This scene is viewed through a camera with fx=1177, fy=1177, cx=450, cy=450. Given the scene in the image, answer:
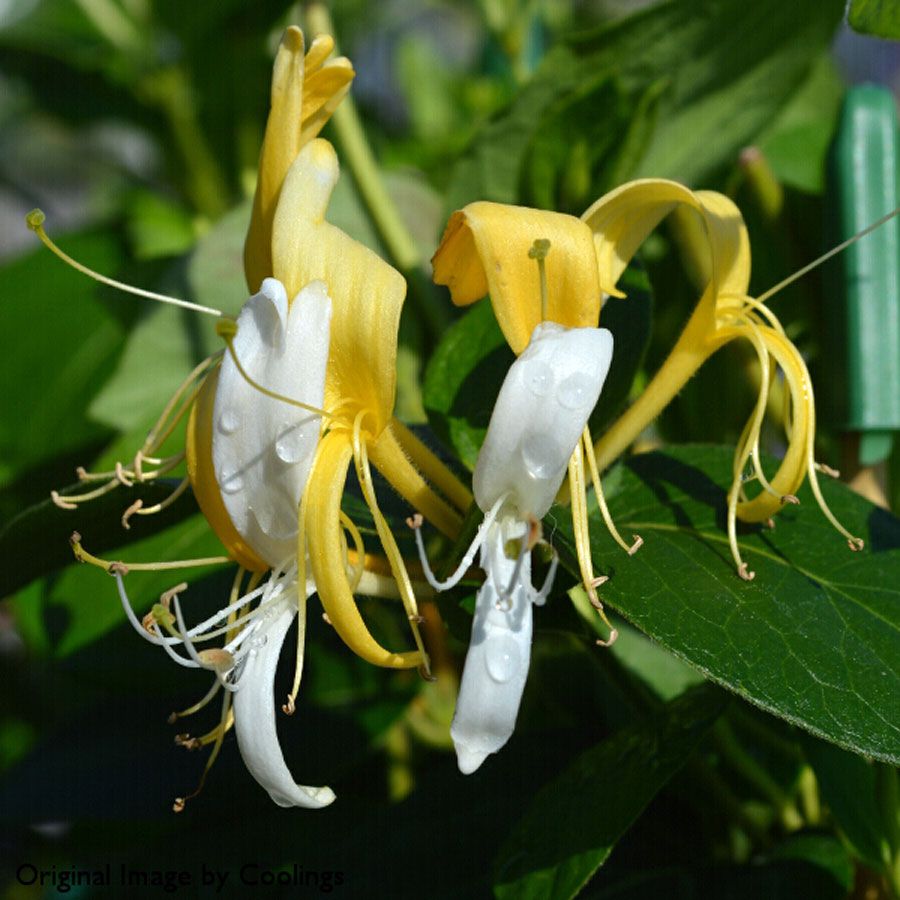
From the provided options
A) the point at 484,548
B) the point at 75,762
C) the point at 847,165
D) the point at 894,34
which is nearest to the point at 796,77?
the point at 847,165

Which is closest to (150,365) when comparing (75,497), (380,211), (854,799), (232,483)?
(380,211)

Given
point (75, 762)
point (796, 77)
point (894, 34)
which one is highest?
point (894, 34)

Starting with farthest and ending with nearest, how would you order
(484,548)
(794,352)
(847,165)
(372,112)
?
(372,112)
(847,165)
(794,352)
(484,548)

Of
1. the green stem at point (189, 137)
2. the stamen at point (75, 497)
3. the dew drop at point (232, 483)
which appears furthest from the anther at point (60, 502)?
the green stem at point (189, 137)

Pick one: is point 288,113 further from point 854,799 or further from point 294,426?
point 854,799

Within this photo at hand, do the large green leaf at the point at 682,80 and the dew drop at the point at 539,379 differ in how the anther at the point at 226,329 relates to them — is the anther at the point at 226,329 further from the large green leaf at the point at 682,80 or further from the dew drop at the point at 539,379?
the large green leaf at the point at 682,80

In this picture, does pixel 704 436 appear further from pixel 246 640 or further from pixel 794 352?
pixel 246 640

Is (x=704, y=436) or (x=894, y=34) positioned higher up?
(x=894, y=34)
